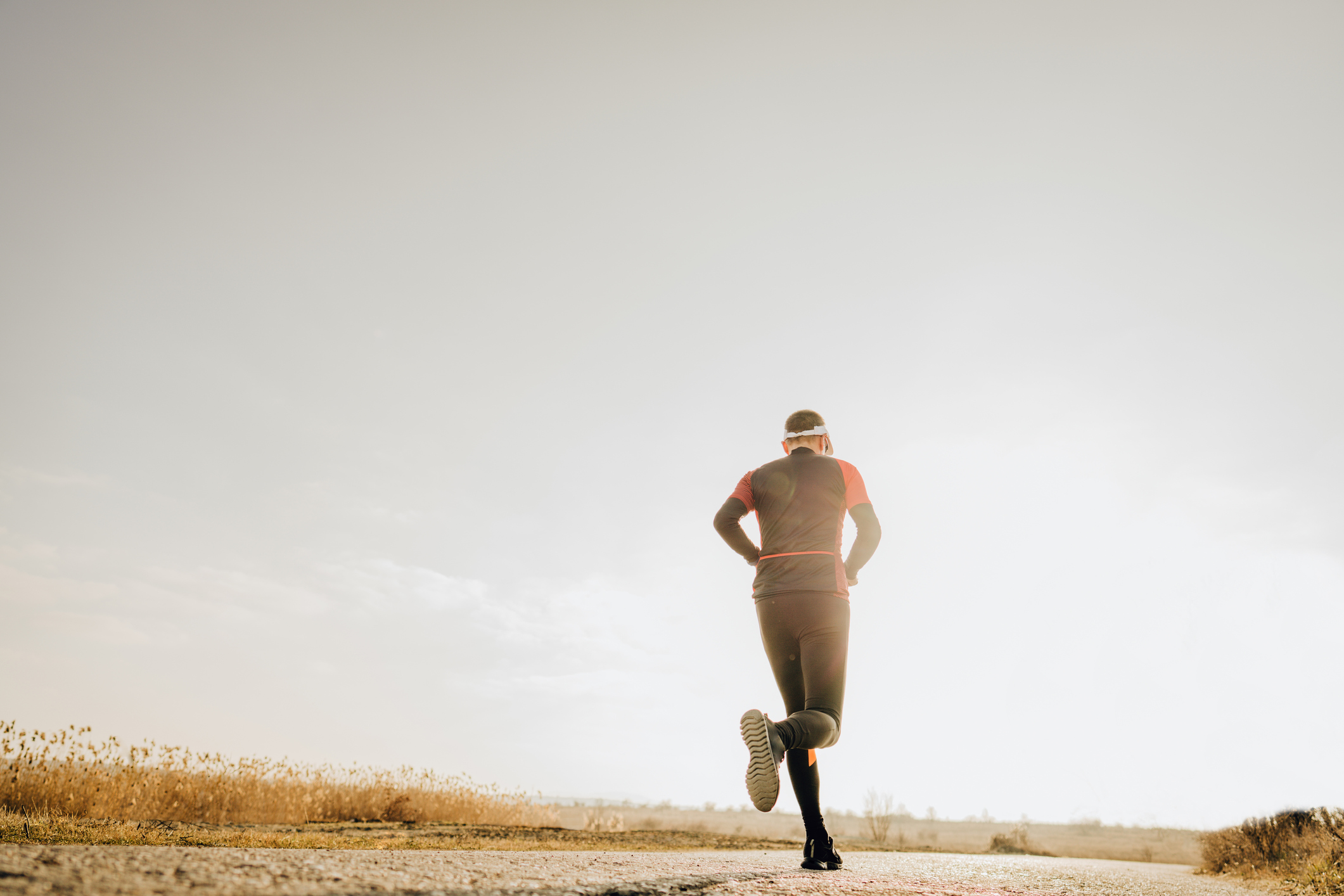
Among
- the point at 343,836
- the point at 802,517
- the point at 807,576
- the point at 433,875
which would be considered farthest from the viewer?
the point at 343,836

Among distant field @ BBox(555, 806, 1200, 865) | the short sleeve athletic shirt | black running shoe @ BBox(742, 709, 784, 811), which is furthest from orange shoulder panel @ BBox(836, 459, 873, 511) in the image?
distant field @ BBox(555, 806, 1200, 865)

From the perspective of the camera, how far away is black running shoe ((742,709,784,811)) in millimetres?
2908

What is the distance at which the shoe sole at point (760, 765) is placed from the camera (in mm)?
2906

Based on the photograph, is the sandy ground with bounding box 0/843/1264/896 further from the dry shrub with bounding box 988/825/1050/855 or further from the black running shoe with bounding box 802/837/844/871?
the dry shrub with bounding box 988/825/1050/855

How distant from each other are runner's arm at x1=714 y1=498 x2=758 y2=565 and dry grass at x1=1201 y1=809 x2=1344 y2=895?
5194 mm

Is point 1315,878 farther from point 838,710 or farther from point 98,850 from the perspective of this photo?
point 98,850

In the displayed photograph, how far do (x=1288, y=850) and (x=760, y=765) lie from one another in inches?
329

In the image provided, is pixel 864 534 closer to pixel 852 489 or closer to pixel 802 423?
pixel 852 489

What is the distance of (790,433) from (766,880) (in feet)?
7.89

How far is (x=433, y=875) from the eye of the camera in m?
1.92

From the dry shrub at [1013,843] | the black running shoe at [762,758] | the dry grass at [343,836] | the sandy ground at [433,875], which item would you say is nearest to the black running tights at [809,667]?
the black running shoe at [762,758]

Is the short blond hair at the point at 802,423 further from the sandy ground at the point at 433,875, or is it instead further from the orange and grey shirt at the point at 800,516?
the sandy ground at the point at 433,875

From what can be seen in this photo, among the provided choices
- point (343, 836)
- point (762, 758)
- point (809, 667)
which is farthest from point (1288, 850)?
point (343, 836)

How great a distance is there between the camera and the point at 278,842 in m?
4.49
